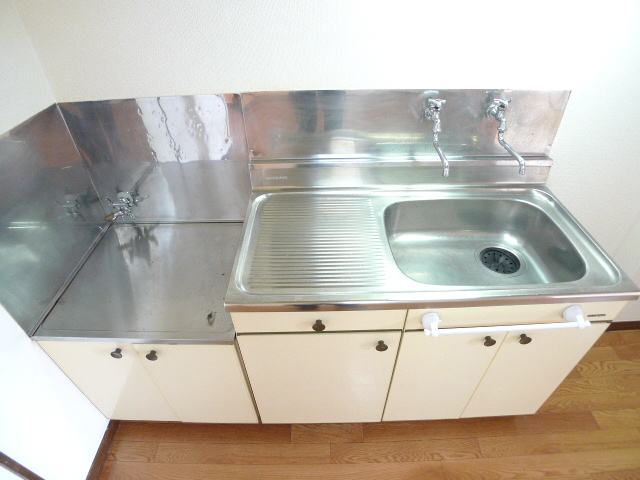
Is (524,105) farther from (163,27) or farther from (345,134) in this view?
(163,27)

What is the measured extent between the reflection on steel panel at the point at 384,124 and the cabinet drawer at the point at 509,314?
1.86 ft

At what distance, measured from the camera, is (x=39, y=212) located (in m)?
1.10

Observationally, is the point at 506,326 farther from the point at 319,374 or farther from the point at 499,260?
the point at 319,374

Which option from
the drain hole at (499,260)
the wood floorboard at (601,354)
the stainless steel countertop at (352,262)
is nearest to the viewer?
the stainless steel countertop at (352,262)

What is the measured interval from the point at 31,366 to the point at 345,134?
4.02 feet

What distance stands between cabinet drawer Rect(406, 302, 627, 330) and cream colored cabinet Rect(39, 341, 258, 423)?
618 millimetres

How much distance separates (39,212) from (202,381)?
76 centimetres

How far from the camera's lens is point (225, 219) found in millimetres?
1435

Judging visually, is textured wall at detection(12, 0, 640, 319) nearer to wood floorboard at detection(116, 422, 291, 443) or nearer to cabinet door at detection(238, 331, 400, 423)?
cabinet door at detection(238, 331, 400, 423)

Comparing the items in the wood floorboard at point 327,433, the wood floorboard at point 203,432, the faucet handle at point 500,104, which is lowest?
the wood floorboard at point 203,432

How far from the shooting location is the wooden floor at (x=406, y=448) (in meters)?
1.33

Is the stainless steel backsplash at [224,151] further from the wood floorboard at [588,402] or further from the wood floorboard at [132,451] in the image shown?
the wood floorboard at [588,402]

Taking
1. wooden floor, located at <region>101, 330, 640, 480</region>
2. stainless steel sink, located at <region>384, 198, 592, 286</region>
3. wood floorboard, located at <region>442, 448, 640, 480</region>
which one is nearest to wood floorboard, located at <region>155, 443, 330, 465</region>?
wooden floor, located at <region>101, 330, 640, 480</region>

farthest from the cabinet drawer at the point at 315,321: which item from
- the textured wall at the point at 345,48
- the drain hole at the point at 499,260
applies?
the textured wall at the point at 345,48
